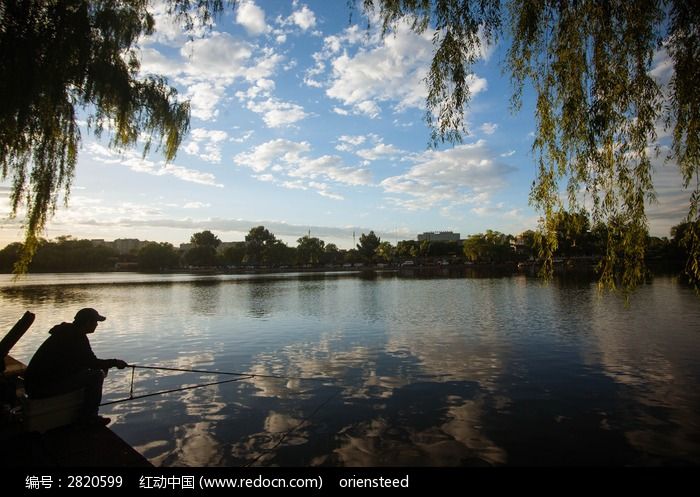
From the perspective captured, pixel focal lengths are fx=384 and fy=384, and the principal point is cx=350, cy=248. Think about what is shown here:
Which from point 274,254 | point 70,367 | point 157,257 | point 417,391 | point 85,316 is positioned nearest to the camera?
point 70,367

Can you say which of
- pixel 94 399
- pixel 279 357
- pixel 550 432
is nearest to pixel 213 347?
pixel 279 357

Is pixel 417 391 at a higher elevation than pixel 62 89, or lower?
lower

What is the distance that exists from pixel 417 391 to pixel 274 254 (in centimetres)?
14687

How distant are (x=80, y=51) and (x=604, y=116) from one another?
10.1 meters

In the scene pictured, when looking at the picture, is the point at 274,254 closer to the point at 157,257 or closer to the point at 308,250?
the point at 308,250

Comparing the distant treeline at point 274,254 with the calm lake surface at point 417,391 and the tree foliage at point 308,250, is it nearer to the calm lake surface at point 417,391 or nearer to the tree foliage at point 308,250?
the tree foliage at point 308,250

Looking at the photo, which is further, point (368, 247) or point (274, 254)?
point (368, 247)

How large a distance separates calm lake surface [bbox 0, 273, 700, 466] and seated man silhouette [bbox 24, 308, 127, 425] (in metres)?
1.31

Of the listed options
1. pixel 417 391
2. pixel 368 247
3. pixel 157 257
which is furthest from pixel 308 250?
pixel 417 391

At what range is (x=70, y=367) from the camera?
6328mm

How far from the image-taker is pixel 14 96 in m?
7.15

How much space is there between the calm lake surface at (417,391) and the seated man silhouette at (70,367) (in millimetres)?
1311

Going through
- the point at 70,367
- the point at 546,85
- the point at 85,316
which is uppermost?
the point at 546,85

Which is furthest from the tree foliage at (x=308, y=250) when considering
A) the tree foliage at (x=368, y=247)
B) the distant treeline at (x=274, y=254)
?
the tree foliage at (x=368, y=247)
